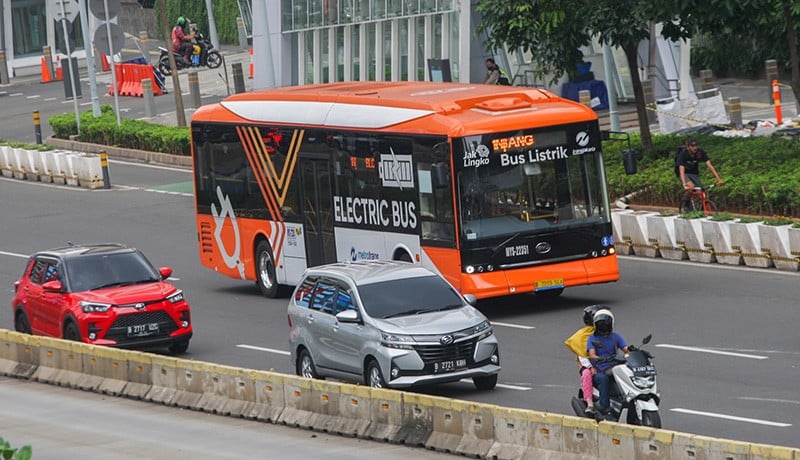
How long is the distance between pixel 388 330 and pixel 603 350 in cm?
370

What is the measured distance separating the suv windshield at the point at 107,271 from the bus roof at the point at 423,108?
13.7 ft

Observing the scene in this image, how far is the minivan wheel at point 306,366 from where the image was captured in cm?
1947

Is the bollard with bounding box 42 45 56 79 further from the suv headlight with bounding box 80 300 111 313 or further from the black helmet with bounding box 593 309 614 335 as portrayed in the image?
the black helmet with bounding box 593 309 614 335

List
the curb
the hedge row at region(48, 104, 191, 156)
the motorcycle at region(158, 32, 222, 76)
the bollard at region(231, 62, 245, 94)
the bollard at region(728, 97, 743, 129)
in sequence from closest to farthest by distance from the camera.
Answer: the bollard at region(728, 97, 743, 129), the curb, the hedge row at region(48, 104, 191, 156), the bollard at region(231, 62, 245, 94), the motorcycle at region(158, 32, 222, 76)

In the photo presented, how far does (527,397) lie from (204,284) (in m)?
12.6

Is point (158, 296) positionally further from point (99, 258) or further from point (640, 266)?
point (640, 266)

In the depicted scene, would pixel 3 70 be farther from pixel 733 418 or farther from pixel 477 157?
pixel 733 418

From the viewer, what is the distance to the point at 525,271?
23.4 meters

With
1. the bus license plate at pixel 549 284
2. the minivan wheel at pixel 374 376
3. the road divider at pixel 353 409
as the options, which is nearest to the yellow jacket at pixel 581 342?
the road divider at pixel 353 409

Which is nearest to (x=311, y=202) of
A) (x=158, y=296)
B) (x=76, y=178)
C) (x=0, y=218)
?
(x=158, y=296)

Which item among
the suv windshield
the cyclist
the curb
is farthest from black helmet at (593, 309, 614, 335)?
the curb

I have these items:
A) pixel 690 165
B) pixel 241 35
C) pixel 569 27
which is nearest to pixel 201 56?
pixel 241 35

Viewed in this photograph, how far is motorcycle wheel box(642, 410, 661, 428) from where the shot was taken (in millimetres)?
14438

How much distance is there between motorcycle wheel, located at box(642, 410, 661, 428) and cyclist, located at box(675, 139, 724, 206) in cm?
1559
